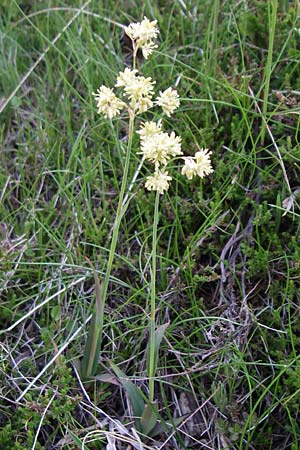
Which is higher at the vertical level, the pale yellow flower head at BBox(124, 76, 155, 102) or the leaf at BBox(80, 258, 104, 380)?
the pale yellow flower head at BBox(124, 76, 155, 102)

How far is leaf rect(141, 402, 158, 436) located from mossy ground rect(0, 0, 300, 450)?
0.07m

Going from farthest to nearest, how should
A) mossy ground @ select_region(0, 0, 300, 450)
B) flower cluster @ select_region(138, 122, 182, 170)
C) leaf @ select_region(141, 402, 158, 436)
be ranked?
1. mossy ground @ select_region(0, 0, 300, 450)
2. leaf @ select_region(141, 402, 158, 436)
3. flower cluster @ select_region(138, 122, 182, 170)

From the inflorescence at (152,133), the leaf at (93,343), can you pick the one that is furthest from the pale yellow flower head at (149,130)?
the leaf at (93,343)

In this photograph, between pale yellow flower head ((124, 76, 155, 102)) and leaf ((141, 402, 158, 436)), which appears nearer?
pale yellow flower head ((124, 76, 155, 102))

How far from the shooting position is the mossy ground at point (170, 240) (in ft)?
5.76

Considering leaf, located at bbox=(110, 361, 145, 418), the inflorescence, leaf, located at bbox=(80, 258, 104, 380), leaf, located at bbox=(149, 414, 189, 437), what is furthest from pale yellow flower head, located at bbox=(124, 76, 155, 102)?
leaf, located at bbox=(149, 414, 189, 437)

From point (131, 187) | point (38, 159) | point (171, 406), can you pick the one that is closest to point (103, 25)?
point (38, 159)

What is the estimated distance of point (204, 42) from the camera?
2273 mm

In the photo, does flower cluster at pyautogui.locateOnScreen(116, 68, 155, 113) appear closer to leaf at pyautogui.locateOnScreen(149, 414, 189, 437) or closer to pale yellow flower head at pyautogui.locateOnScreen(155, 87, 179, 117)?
pale yellow flower head at pyautogui.locateOnScreen(155, 87, 179, 117)

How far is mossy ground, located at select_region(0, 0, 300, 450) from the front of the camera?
176 centimetres

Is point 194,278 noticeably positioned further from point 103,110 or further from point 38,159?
point 38,159

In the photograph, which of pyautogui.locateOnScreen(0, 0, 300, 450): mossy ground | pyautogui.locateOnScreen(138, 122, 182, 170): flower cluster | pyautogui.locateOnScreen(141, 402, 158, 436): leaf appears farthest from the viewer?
pyautogui.locateOnScreen(0, 0, 300, 450): mossy ground

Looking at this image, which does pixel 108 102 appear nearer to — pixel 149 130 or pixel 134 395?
pixel 149 130

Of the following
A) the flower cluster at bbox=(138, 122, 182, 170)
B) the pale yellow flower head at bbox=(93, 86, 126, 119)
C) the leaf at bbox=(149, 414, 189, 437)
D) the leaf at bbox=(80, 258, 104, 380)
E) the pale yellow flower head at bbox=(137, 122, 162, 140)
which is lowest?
the leaf at bbox=(149, 414, 189, 437)
